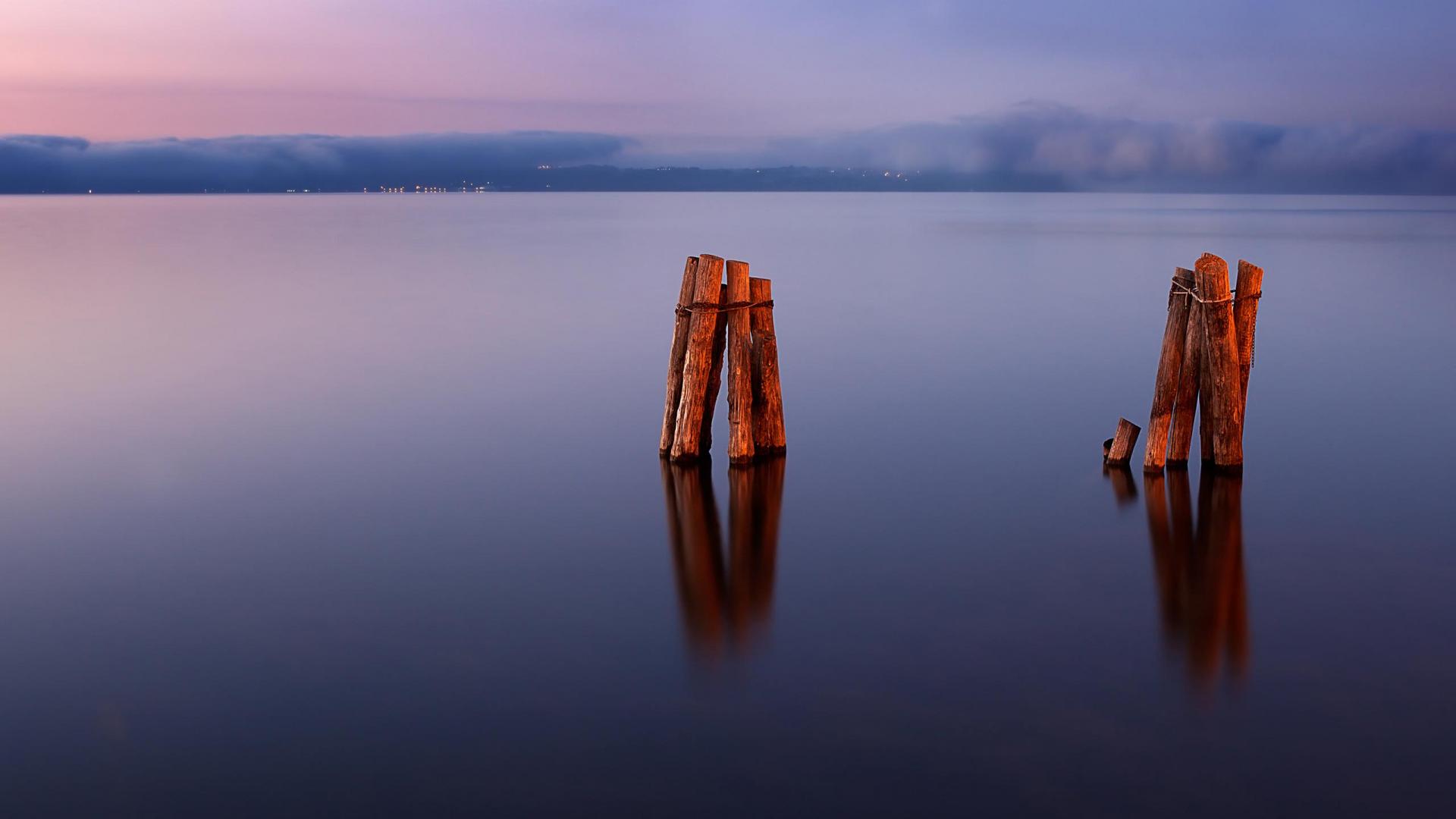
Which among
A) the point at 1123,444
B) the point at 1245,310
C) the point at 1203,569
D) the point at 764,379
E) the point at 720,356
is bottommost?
the point at 1203,569

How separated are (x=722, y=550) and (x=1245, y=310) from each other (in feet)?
14.5

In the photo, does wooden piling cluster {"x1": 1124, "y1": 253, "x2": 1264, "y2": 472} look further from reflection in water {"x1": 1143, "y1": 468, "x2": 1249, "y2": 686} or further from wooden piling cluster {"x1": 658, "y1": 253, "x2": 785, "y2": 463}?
wooden piling cluster {"x1": 658, "y1": 253, "x2": 785, "y2": 463}

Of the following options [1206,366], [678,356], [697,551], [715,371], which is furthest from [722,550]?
[1206,366]

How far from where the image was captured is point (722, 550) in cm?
819

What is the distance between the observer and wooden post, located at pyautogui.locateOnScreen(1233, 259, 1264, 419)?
9234 millimetres

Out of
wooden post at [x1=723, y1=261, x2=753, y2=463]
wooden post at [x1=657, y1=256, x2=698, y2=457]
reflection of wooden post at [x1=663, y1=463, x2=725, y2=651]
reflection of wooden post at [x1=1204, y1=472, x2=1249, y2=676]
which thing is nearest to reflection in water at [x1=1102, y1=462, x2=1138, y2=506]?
reflection of wooden post at [x1=1204, y1=472, x2=1249, y2=676]

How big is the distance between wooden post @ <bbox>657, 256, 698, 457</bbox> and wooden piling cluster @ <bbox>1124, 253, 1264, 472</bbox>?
367cm

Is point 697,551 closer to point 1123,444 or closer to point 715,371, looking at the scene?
point 715,371

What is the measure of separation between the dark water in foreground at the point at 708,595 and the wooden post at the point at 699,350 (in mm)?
451

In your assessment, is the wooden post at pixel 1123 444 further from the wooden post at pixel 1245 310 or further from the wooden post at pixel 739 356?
the wooden post at pixel 739 356

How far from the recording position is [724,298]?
9844 millimetres

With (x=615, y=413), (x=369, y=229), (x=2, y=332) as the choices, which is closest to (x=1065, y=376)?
(x=615, y=413)

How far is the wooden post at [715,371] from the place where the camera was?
9859 mm

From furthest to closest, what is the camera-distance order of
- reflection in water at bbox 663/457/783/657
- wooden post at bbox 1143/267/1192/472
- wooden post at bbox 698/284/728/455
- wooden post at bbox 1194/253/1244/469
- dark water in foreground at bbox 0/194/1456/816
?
wooden post at bbox 698/284/728/455
wooden post at bbox 1143/267/1192/472
wooden post at bbox 1194/253/1244/469
reflection in water at bbox 663/457/783/657
dark water in foreground at bbox 0/194/1456/816
